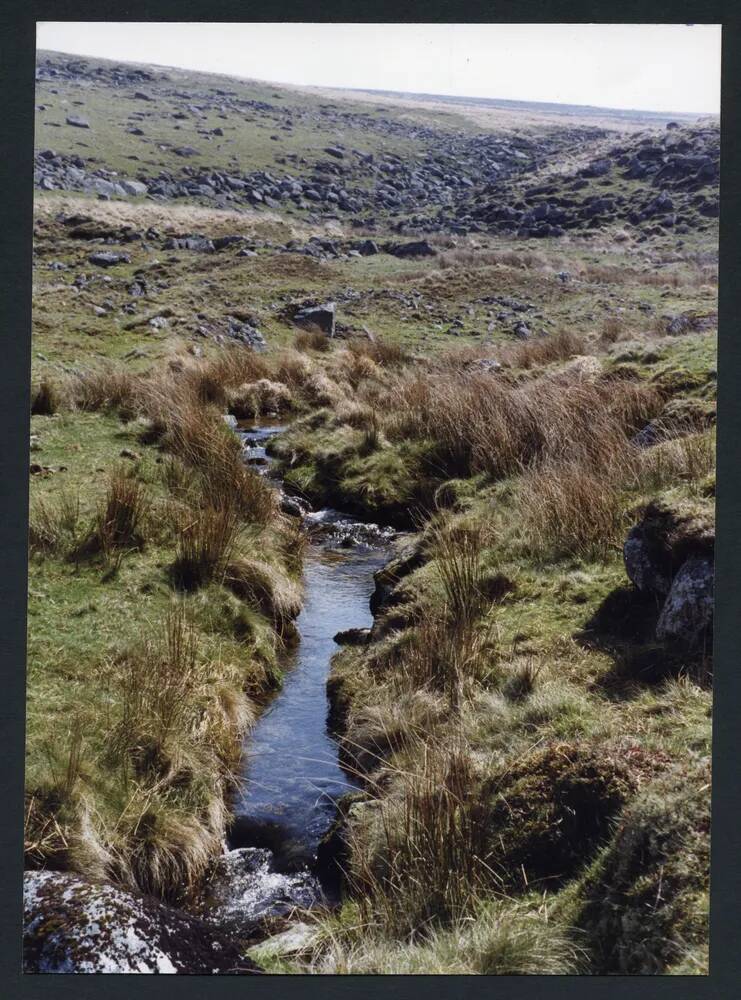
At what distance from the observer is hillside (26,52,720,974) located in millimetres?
3590

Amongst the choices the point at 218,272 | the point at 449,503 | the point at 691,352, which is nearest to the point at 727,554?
the point at 449,503

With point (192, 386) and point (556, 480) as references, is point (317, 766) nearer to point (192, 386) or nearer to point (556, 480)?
point (556, 480)

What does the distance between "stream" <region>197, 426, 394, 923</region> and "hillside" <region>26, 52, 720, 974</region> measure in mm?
21

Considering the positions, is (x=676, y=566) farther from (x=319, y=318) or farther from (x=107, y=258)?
(x=107, y=258)

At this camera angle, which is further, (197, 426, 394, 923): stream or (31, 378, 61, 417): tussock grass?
(31, 378, 61, 417): tussock grass

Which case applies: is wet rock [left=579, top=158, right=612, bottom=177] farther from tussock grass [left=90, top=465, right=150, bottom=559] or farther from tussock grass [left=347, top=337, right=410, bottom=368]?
tussock grass [left=90, top=465, right=150, bottom=559]

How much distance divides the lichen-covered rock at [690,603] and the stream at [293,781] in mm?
1749

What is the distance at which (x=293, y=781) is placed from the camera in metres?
4.93

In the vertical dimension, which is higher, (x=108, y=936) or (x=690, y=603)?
(x=690, y=603)

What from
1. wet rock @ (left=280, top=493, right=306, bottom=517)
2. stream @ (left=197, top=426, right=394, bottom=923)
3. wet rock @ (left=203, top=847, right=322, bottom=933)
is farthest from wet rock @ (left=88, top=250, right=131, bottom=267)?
wet rock @ (left=203, top=847, right=322, bottom=933)

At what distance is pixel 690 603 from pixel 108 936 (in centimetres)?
282

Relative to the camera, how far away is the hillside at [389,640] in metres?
3.59

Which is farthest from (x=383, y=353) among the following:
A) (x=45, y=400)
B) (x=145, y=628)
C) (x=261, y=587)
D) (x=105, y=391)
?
(x=145, y=628)

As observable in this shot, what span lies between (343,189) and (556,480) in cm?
2010
